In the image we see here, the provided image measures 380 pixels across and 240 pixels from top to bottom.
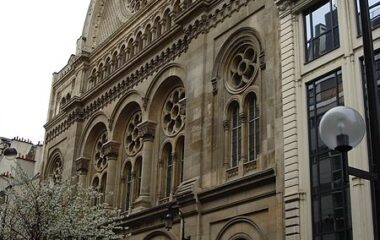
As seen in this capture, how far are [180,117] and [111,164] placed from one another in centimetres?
673

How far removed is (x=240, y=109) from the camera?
23391mm

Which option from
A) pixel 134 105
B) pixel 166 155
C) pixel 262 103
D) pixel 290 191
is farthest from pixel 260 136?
pixel 134 105

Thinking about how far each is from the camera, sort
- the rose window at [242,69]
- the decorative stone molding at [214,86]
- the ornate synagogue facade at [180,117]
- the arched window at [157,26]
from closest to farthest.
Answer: the ornate synagogue facade at [180,117]
the rose window at [242,69]
the decorative stone molding at [214,86]
the arched window at [157,26]

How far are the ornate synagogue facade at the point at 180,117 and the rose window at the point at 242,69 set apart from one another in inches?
2.1

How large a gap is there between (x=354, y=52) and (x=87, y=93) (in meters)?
22.7

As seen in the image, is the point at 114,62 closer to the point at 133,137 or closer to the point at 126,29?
the point at 126,29

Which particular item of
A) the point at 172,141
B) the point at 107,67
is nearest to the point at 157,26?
the point at 107,67

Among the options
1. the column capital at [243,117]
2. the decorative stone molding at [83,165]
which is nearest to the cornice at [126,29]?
the decorative stone molding at [83,165]

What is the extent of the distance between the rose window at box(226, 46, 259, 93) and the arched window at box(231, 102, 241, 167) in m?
0.86

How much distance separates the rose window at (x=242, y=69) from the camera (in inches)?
931

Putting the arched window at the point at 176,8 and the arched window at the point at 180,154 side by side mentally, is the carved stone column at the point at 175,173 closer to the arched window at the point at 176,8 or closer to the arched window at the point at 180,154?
the arched window at the point at 180,154

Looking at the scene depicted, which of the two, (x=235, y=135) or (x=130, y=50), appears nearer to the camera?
(x=235, y=135)

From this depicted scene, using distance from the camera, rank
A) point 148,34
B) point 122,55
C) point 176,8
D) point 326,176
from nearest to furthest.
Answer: point 326,176
point 176,8
point 148,34
point 122,55

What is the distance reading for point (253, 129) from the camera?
75.1 ft
